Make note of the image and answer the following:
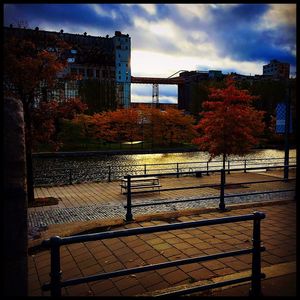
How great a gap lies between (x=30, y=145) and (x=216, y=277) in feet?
34.0

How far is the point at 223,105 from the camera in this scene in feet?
66.3

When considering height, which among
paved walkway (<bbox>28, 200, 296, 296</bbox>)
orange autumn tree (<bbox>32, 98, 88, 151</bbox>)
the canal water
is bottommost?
the canal water

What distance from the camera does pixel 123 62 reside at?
107750 mm

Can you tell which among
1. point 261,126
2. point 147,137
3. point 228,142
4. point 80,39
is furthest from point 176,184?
point 80,39

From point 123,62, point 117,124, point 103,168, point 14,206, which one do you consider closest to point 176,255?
point 14,206

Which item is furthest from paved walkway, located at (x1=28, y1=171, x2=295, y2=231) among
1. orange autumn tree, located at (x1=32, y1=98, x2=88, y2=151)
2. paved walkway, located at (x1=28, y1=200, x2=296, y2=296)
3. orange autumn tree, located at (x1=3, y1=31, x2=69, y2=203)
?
orange autumn tree, located at (x1=32, y1=98, x2=88, y2=151)

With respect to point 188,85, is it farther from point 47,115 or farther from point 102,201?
point 102,201

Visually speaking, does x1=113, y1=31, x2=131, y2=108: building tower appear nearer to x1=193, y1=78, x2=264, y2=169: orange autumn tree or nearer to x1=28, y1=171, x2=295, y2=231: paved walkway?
x1=193, y1=78, x2=264, y2=169: orange autumn tree

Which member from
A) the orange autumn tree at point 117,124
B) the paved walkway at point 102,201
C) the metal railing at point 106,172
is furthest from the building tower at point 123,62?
the paved walkway at point 102,201

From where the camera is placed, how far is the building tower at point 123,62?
351 feet

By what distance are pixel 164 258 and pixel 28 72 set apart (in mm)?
9978

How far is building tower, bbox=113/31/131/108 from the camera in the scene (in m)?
107

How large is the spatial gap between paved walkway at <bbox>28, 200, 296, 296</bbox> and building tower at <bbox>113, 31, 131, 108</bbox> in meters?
101

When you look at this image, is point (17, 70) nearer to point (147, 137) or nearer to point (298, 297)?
point (298, 297)
